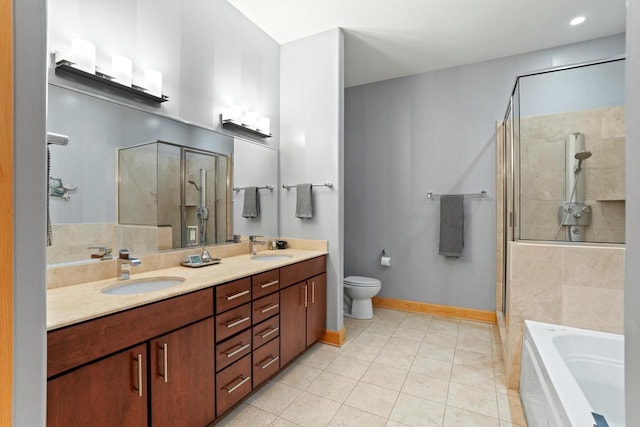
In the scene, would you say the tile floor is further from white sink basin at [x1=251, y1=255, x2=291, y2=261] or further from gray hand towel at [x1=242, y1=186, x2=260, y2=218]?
gray hand towel at [x1=242, y1=186, x2=260, y2=218]

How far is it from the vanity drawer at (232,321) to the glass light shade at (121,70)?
140 centimetres

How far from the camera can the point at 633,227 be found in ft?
1.65

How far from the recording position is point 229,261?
7.39ft

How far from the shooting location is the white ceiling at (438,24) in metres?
2.43

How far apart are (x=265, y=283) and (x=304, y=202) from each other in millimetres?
1053

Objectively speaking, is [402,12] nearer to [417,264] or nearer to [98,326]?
[417,264]

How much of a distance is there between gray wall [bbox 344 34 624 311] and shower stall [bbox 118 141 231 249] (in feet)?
6.36

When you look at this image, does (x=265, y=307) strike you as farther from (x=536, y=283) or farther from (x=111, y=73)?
(x=536, y=283)

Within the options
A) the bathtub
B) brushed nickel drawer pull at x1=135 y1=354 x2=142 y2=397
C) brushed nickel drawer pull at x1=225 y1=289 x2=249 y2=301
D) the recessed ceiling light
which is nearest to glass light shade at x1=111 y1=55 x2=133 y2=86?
brushed nickel drawer pull at x1=225 y1=289 x2=249 y2=301

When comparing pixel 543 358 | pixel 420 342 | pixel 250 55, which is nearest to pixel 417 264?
pixel 420 342

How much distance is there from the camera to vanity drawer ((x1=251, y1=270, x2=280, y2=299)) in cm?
187

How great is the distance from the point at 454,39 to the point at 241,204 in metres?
2.51

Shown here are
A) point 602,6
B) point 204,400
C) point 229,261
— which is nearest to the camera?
point 204,400

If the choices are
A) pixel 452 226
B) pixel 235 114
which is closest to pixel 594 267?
pixel 452 226
